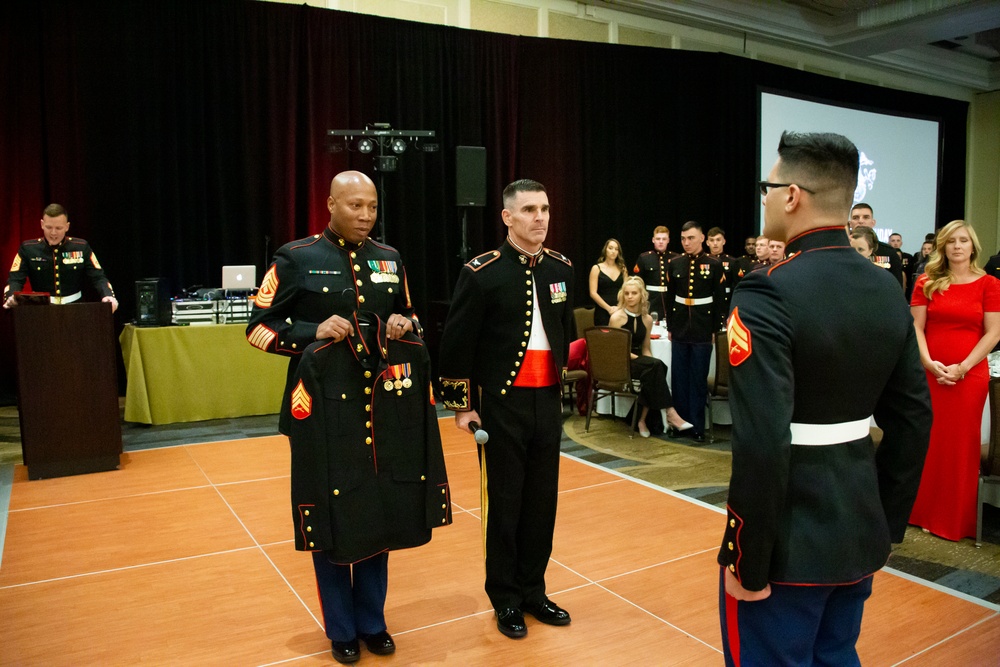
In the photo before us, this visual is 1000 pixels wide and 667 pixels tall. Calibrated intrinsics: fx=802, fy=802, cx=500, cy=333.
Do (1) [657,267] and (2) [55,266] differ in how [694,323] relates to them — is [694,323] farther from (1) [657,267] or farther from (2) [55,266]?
(2) [55,266]

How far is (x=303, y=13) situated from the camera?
26.3 ft

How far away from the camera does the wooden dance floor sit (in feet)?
9.11

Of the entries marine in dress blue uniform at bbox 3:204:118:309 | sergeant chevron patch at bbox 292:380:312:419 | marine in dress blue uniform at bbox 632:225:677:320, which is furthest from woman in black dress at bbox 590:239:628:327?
sergeant chevron patch at bbox 292:380:312:419

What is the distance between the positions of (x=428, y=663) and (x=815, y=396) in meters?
1.73

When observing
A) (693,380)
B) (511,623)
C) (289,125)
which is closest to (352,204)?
(511,623)

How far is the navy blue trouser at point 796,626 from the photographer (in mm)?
1584

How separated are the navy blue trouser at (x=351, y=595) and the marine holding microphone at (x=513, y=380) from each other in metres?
0.42

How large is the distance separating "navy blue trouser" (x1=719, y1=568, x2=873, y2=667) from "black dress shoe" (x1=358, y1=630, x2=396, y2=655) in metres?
1.40

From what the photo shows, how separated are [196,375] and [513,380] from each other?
4.55 meters

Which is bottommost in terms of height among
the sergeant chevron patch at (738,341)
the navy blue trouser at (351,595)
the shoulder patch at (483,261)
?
the navy blue trouser at (351,595)

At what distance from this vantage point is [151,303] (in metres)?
6.35

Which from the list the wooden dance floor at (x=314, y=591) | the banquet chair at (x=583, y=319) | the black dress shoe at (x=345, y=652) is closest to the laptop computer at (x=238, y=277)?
the wooden dance floor at (x=314, y=591)

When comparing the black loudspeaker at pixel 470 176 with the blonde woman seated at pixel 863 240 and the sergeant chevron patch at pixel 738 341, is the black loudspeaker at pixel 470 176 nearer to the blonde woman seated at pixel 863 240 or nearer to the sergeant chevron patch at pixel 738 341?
the blonde woman seated at pixel 863 240

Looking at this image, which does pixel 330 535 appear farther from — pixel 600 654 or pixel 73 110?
pixel 73 110
